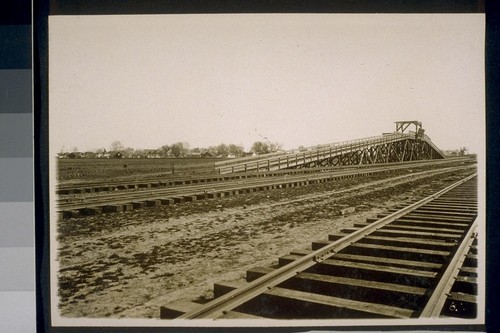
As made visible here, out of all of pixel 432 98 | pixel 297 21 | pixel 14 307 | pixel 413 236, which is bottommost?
pixel 14 307

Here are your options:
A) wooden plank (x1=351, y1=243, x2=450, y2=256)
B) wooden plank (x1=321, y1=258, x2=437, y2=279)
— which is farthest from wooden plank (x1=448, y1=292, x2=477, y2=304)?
wooden plank (x1=351, y1=243, x2=450, y2=256)

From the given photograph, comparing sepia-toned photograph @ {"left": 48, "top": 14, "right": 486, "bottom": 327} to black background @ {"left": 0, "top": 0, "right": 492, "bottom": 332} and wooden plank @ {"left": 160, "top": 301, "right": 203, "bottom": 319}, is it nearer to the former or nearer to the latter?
black background @ {"left": 0, "top": 0, "right": 492, "bottom": 332}

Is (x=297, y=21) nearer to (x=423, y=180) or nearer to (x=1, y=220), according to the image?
(x=423, y=180)

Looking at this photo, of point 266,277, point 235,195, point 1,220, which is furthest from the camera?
point 235,195

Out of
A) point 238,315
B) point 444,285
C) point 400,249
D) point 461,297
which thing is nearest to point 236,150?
point 238,315

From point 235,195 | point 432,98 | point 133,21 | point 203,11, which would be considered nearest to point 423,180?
point 432,98

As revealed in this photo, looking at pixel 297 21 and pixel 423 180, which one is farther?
pixel 423 180

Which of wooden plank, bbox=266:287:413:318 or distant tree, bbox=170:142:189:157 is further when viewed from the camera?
distant tree, bbox=170:142:189:157
